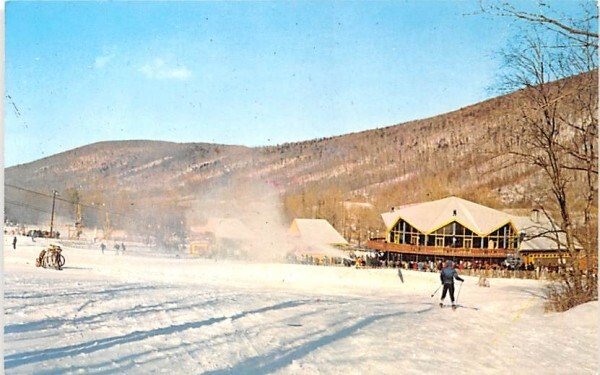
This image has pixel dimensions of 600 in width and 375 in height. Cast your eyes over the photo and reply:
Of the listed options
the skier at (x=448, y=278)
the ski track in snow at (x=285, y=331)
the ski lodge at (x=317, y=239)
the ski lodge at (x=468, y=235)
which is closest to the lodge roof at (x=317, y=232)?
the ski lodge at (x=317, y=239)

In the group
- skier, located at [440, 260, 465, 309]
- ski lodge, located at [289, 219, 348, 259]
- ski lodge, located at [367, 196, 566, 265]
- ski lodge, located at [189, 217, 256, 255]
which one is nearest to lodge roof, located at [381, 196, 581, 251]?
ski lodge, located at [367, 196, 566, 265]

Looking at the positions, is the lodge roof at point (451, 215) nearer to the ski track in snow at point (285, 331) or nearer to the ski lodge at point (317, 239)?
the ski track in snow at point (285, 331)

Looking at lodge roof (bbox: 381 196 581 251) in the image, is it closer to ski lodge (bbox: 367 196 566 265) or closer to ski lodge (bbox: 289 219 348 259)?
ski lodge (bbox: 367 196 566 265)

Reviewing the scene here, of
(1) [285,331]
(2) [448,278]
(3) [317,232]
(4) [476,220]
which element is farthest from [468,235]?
(1) [285,331]

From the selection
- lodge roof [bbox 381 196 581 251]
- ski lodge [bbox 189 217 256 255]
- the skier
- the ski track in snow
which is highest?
lodge roof [bbox 381 196 581 251]

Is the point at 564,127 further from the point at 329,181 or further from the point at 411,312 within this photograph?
the point at 329,181

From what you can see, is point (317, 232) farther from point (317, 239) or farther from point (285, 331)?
point (285, 331)
